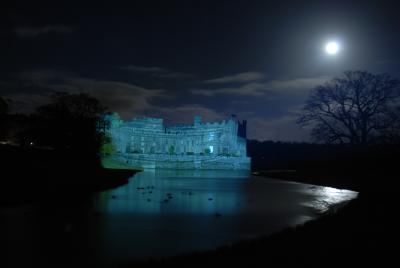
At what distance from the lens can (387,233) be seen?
40.3 feet

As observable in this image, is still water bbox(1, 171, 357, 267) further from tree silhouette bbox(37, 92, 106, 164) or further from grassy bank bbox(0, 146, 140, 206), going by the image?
tree silhouette bbox(37, 92, 106, 164)

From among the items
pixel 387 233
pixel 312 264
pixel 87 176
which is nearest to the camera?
pixel 312 264

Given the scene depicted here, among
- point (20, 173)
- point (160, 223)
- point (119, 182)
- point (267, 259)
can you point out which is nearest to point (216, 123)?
point (119, 182)

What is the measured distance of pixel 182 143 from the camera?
141125mm

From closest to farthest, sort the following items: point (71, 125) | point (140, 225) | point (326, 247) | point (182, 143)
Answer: point (326, 247) < point (140, 225) < point (71, 125) < point (182, 143)

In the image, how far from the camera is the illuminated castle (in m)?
114

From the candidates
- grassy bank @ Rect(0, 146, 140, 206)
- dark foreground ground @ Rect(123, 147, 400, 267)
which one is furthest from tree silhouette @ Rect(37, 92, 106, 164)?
dark foreground ground @ Rect(123, 147, 400, 267)

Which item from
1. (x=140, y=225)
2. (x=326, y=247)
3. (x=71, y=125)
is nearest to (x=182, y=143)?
(x=71, y=125)

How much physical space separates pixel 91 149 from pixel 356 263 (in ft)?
217

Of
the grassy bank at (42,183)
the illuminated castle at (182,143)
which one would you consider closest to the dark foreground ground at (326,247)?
the grassy bank at (42,183)

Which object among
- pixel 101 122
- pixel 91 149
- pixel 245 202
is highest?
pixel 101 122

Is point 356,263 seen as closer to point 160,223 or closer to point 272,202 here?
point 160,223

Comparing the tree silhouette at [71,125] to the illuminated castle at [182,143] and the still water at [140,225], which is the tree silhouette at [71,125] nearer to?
the illuminated castle at [182,143]

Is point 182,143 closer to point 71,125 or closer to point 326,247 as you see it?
point 71,125
